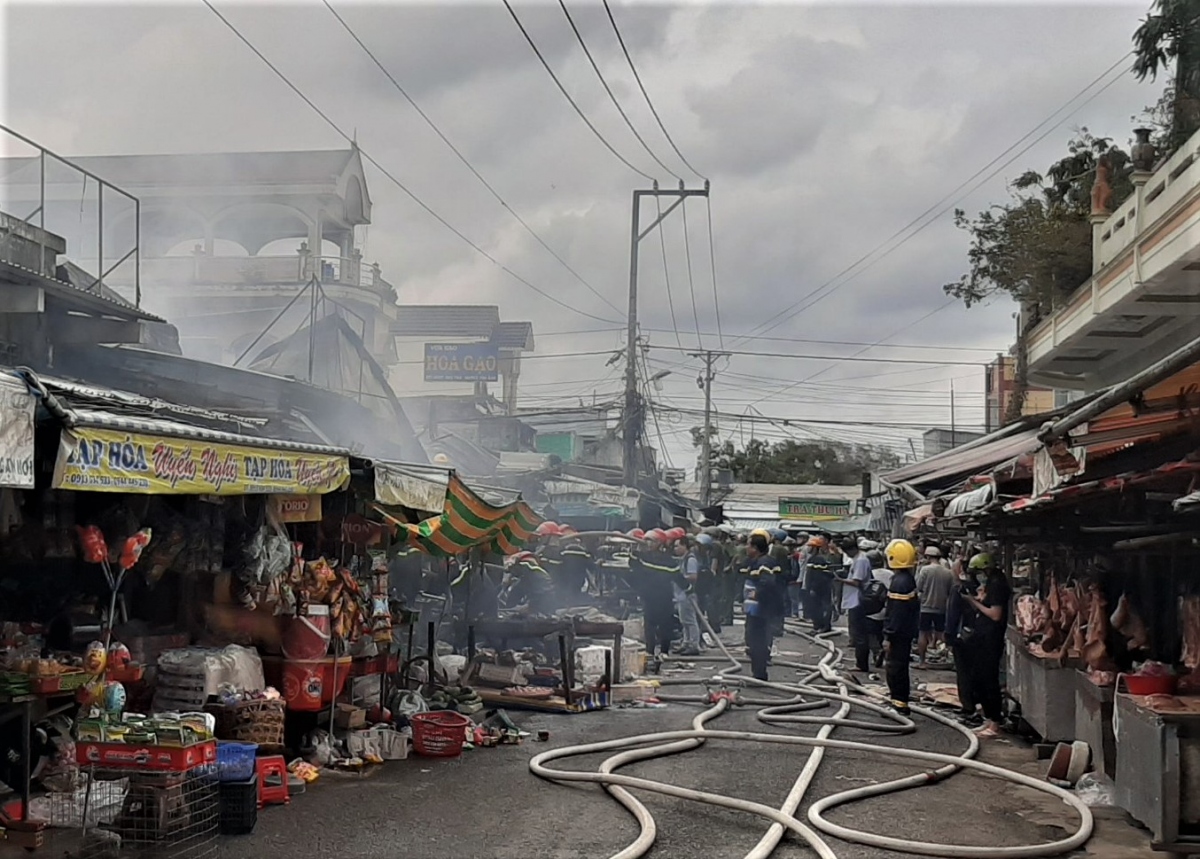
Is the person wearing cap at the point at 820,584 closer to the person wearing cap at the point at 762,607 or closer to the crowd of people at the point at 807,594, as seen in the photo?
the crowd of people at the point at 807,594

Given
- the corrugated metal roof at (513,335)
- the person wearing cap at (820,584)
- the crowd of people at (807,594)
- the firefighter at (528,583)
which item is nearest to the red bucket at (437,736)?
the crowd of people at (807,594)

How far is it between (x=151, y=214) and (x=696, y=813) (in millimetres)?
29266

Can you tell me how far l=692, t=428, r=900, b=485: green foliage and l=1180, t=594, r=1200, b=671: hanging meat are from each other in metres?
68.8

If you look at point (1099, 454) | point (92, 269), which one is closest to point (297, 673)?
point (1099, 454)

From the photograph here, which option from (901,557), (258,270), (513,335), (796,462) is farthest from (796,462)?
(901,557)

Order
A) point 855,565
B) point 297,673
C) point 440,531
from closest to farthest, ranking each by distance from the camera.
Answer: point 297,673 < point 440,531 < point 855,565

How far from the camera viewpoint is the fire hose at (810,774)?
7.06m

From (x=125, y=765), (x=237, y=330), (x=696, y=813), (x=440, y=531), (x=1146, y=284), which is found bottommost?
(x=696, y=813)

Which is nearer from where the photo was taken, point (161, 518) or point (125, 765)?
point (125, 765)

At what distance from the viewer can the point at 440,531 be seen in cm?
1225

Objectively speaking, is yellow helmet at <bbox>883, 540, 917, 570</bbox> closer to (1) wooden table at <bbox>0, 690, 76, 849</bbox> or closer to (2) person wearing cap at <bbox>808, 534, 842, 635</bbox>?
(1) wooden table at <bbox>0, 690, 76, 849</bbox>

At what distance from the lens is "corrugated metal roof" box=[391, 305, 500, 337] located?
61.0 meters

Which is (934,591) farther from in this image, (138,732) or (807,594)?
(138,732)

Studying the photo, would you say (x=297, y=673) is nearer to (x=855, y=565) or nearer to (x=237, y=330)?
(x=855, y=565)
